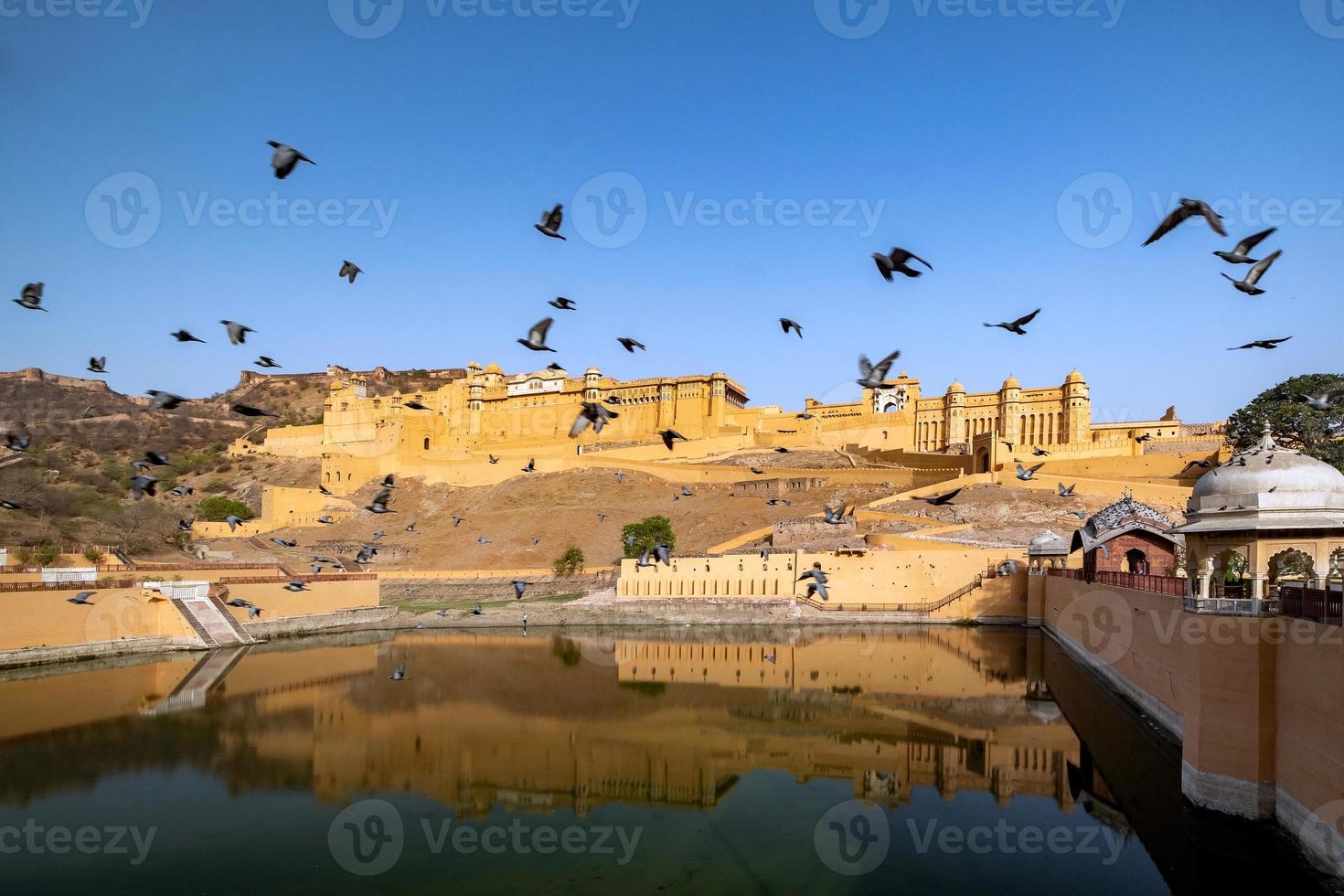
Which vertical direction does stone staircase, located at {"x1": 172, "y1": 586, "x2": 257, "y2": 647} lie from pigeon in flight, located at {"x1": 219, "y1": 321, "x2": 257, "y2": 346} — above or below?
below

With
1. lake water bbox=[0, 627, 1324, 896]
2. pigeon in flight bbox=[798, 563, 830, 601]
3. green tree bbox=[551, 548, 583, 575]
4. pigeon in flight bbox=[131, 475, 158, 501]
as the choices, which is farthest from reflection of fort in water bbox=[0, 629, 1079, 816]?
green tree bbox=[551, 548, 583, 575]

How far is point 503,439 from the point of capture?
63.9 metres

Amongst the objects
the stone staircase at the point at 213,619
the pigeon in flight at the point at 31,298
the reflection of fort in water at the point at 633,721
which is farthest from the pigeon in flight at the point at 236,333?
the stone staircase at the point at 213,619

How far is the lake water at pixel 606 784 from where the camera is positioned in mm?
9742

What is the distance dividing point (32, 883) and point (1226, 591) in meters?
15.2

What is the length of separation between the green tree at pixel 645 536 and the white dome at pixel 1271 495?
24.7 metres

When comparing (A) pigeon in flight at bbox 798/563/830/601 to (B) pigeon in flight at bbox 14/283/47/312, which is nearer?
(B) pigeon in flight at bbox 14/283/47/312

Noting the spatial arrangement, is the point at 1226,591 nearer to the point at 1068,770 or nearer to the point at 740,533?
the point at 1068,770

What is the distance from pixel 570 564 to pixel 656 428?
2700 centimetres

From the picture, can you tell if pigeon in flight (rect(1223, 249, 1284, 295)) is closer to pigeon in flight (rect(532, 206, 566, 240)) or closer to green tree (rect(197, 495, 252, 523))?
pigeon in flight (rect(532, 206, 566, 240))

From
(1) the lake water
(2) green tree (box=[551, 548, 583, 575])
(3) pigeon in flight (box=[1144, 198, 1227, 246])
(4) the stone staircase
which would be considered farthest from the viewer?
(2) green tree (box=[551, 548, 583, 575])

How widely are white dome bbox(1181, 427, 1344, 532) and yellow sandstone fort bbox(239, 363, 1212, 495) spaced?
33.5 meters

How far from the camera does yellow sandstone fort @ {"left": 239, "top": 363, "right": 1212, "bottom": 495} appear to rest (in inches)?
1983

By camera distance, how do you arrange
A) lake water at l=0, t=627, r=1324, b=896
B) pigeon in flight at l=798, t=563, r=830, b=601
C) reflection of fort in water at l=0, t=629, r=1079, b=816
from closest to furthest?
lake water at l=0, t=627, r=1324, b=896 < pigeon in flight at l=798, t=563, r=830, b=601 < reflection of fort in water at l=0, t=629, r=1079, b=816
